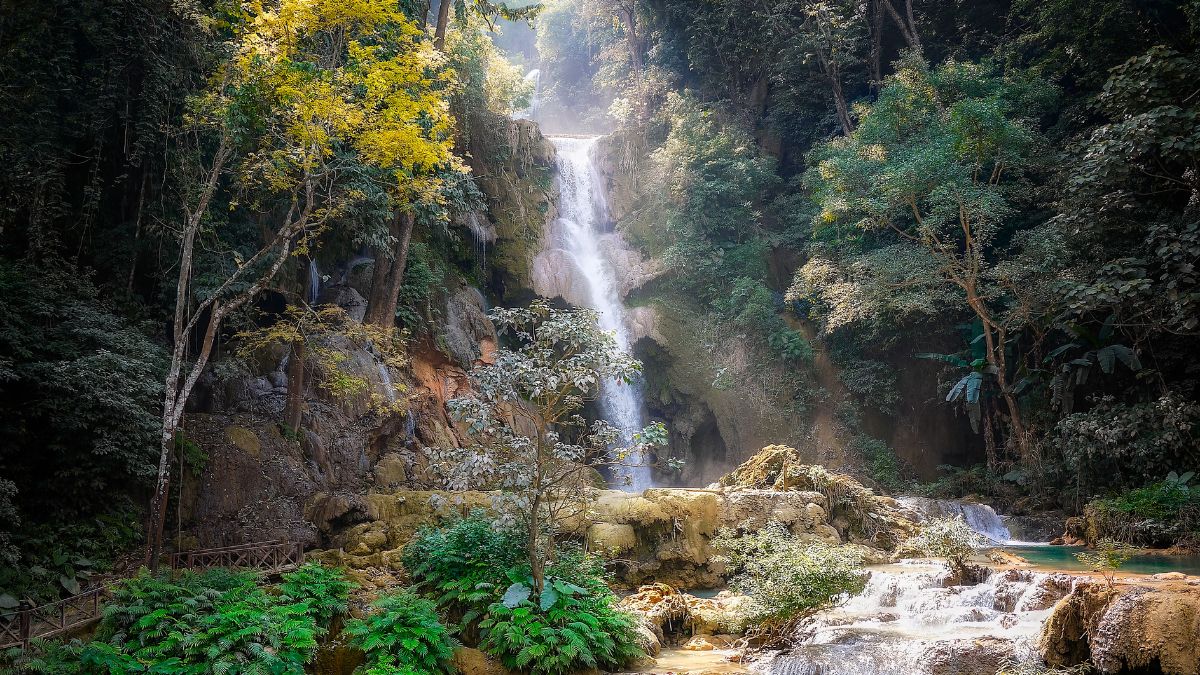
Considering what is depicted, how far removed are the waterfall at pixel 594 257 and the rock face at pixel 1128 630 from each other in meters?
15.9

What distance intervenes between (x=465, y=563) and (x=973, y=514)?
41.5ft

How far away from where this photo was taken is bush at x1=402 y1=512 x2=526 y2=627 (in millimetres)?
8805

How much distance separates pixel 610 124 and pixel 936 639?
3992 cm

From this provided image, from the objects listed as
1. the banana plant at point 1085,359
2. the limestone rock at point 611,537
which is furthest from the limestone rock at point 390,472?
the banana plant at point 1085,359

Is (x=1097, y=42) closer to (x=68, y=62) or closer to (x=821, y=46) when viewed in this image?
(x=821, y=46)

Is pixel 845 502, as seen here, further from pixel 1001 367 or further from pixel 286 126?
pixel 286 126

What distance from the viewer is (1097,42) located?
18.2m

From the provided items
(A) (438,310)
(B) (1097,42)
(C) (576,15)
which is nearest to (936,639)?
(A) (438,310)

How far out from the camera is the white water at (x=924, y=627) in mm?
7719

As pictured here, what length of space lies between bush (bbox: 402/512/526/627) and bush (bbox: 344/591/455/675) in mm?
550

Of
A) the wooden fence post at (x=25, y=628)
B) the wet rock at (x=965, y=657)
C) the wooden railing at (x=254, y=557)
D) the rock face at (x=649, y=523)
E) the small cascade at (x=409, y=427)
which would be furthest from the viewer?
the small cascade at (x=409, y=427)

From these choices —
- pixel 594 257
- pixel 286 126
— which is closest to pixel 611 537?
pixel 286 126

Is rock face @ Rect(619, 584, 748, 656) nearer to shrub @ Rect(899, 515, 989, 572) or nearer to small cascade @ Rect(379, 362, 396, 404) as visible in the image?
shrub @ Rect(899, 515, 989, 572)

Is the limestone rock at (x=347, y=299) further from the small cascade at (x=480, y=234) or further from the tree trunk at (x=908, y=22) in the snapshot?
the tree trunk at (x=908, y=22)
